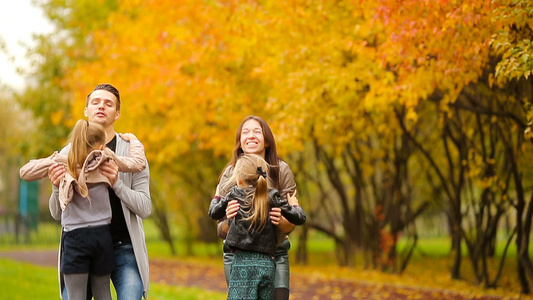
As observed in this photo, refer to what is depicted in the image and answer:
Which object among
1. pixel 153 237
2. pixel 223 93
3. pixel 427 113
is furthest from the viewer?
pixel 153 237

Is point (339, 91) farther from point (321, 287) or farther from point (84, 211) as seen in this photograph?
point (84, 211)

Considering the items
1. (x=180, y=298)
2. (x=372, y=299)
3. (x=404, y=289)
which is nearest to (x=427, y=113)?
(x=404, y=289)

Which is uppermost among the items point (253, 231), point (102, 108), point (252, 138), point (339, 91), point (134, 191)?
point (339, 91)

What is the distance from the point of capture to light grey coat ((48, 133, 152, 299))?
4.46m

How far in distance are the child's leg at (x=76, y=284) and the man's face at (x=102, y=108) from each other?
0.99 metres

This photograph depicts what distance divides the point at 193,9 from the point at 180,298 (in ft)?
20.9

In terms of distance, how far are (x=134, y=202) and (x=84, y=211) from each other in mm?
320

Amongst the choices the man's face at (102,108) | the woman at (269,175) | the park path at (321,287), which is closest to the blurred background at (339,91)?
the park path at (321,287)

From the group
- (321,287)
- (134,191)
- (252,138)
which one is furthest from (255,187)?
(321,287)

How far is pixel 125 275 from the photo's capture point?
179 inches

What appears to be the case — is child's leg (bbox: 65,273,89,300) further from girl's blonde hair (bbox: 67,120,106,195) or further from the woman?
the woman

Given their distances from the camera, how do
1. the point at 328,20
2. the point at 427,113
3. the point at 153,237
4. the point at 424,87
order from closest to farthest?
the point at 424,87 < the point at 328,20 < the point at 427,113 < the point at 153,237

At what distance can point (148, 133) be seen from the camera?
17031mm

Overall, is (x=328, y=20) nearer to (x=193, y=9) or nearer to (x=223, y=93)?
(x=223, y=93)
